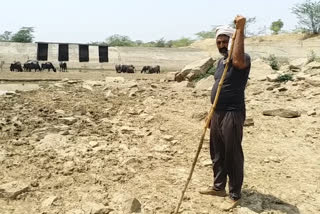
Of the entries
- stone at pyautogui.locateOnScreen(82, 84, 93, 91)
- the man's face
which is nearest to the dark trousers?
the man's face

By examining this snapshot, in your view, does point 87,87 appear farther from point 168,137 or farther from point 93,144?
point 93,144

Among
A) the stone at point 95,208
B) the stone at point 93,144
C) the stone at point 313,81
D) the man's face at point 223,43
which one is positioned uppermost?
the man's face at point 223,43

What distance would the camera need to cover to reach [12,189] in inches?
148

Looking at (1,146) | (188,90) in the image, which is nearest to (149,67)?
(188,90)

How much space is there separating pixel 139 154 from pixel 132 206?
4.82ft

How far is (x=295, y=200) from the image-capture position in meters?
3.93

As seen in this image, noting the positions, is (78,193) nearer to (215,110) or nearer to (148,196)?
(148,196)

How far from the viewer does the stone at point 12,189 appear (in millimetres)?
3718

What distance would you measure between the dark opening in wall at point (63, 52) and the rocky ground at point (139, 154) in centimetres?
1584

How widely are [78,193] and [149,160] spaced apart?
1.16 m

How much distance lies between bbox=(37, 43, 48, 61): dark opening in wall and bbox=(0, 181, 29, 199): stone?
2098 cm

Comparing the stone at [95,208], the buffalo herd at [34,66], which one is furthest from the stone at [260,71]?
the buffalo herd at [34,66]

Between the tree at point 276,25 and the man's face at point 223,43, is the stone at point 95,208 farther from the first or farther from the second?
the tree at point 276,25

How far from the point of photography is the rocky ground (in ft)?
12.3
